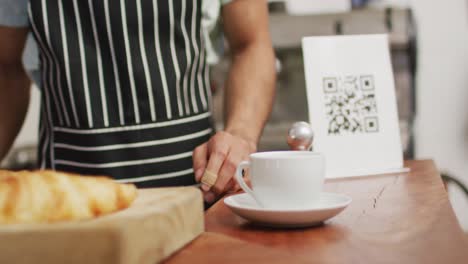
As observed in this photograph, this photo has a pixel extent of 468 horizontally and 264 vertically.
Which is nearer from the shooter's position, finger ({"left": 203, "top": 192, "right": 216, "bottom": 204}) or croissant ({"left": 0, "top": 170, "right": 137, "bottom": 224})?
croissant ({"left": 0, "top": 170, "right": 137, "bottom": 224})

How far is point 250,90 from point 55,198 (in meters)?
1.16

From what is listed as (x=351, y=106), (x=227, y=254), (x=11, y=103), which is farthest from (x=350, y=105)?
(x=11, y=103)

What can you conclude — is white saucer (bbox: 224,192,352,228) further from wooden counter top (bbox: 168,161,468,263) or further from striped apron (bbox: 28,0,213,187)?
striped apron (bbox: 28,0,213,187)

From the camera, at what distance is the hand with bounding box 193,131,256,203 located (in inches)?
49.7

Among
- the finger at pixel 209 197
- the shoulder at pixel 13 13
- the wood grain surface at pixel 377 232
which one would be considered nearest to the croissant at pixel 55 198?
the wood grain surface at pixel 377 232

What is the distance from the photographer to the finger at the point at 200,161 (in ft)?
4.21

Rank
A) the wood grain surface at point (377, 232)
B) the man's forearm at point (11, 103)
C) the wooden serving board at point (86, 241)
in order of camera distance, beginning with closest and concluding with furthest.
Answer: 1. the wooden serving board at point (86, 241)
2. the wood grain surface at point (377, 232)
3. the man's forearm at point (11, 103)

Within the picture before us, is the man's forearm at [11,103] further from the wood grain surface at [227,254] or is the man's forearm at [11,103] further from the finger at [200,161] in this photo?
the wood grain surface at [227,254]

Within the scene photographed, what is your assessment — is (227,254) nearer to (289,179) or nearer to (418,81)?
(289,179)

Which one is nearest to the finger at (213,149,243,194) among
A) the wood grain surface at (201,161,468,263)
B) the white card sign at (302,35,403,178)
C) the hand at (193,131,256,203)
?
the hand at (193,131,256,203)

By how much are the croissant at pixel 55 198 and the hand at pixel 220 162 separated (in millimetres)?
488

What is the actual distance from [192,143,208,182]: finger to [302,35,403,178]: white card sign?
29 centimetres

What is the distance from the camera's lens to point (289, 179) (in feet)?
3.05

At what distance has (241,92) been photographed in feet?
6.00
